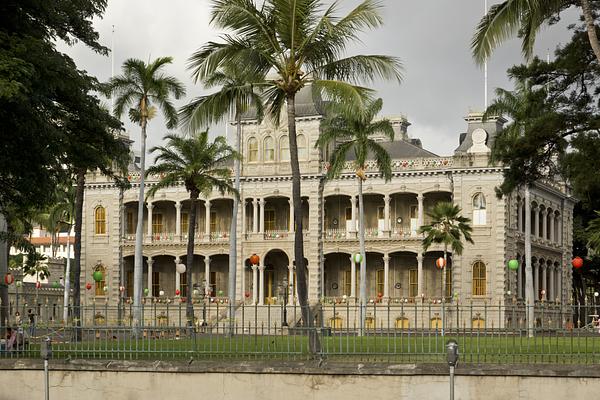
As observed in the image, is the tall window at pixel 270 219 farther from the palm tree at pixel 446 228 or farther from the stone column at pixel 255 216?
the palm tree at pixel 446 228

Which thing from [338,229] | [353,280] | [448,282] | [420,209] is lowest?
[448,282]

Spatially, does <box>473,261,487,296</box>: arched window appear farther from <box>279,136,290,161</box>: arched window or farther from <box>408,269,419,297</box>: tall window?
<box>279,136,290,161</box>: arched window

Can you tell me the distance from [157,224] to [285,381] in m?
62.3

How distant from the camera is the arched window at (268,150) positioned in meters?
77.4

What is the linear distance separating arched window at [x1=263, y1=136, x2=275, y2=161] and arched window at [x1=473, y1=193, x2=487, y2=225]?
14.1 m

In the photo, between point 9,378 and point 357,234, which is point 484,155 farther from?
point 9,378

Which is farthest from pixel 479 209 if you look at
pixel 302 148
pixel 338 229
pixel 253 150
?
pixel 253 150

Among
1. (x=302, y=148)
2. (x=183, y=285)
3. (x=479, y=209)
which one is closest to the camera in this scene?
(x=479, y=209)

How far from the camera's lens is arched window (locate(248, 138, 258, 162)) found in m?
77.9

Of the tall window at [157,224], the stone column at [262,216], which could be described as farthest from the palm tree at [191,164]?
the tall window at [157,224]

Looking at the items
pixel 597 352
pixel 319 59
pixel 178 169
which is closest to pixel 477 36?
pixel 319 59

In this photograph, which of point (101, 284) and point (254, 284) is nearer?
point (254, 284)

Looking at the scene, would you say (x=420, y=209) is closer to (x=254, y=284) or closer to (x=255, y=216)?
(x=255, y=216)

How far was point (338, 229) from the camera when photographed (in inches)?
3007
